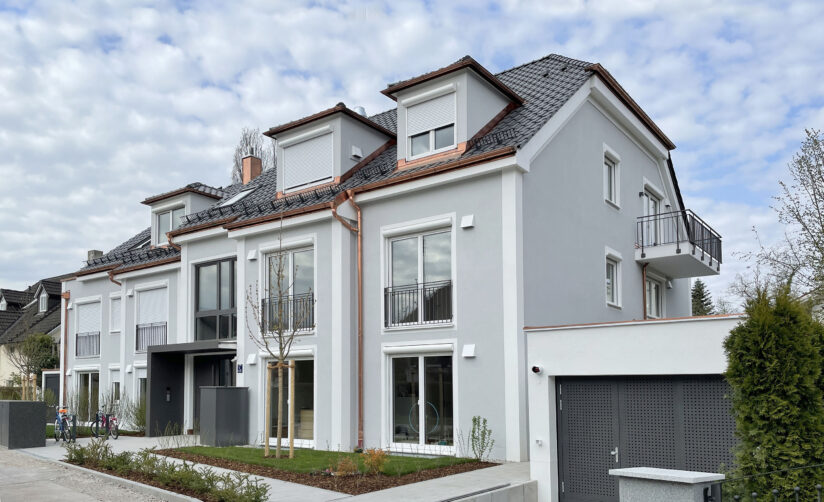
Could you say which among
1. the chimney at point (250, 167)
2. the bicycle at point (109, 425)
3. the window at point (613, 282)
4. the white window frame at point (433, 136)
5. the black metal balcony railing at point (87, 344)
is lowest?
the bicycle at point (109, 425)

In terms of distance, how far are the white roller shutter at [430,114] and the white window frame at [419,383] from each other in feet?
15.9

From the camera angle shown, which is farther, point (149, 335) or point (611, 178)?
point (149, 335)

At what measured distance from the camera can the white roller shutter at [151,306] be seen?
76.3 ft

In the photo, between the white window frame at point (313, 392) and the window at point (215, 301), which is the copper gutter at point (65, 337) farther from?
the white window frame at point (313, 392)

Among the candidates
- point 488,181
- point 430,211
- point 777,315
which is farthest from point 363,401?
point 777,315

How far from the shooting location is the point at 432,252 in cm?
1539

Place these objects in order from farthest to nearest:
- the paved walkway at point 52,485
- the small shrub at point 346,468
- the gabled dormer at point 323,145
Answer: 1. the gabled dormer at point 323,145
2. the small shrub at point 346,468
3. the paved walkway at point 52,485

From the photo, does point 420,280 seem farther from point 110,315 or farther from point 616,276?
point 110,315

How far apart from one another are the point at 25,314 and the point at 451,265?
30992 mm

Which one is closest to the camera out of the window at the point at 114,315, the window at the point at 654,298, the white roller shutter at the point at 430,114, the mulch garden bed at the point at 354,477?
the mulch garden bed at the point at 354,477

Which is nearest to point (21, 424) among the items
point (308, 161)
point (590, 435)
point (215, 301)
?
point (215, 301)

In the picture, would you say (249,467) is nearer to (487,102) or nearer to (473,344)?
(473,344)

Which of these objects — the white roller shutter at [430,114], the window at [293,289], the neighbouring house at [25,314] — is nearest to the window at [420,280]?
the window at [293,289]

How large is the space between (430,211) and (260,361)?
592cm
